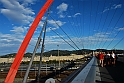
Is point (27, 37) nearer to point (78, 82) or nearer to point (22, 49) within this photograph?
point (22, 49)

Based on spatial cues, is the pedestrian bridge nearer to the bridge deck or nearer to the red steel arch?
the bridge deck

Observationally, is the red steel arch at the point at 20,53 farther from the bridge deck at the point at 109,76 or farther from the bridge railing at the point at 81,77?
the bridge deck at the point at 109,76

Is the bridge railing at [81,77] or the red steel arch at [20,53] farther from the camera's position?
the red steel arch at [20,53]

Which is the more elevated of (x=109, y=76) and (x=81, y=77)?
(x=81, y=77)

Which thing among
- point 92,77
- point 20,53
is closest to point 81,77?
point 92,77

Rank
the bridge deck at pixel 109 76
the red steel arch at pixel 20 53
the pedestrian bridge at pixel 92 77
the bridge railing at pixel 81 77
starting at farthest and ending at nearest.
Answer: the red steel arch at pixel 20 53, the bridge deck at pixel 109 76, the pedestrian bridge at pixel 92 77, the bridge railing at pixel 81 77

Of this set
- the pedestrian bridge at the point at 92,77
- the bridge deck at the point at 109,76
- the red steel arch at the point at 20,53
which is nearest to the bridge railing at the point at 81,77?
the pedestrian bridge at the point at 92,77

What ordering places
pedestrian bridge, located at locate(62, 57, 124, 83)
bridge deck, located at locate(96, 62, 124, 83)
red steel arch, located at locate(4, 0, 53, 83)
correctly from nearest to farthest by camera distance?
pedestrian bridge, located at locate(62, 57, 124, 83) → bridge deck, located at locate(96, 62, 124, 83) → red steel arch, located at locate(4, 0, 53, 83)

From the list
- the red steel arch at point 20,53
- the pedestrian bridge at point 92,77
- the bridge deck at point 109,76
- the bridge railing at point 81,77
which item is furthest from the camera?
the red steel arch at point 20,53

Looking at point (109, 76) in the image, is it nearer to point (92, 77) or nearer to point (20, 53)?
point (92, 77)

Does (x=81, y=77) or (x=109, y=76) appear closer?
(x=81, y=77)

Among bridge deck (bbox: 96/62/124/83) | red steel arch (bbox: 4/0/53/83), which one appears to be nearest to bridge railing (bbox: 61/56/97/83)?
bridge deck (bbox: 96/62/124/83)

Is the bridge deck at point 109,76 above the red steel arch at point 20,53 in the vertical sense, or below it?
below

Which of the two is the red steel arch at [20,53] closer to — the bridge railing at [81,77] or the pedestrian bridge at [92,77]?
the pedestrian bridge at [92,77]
